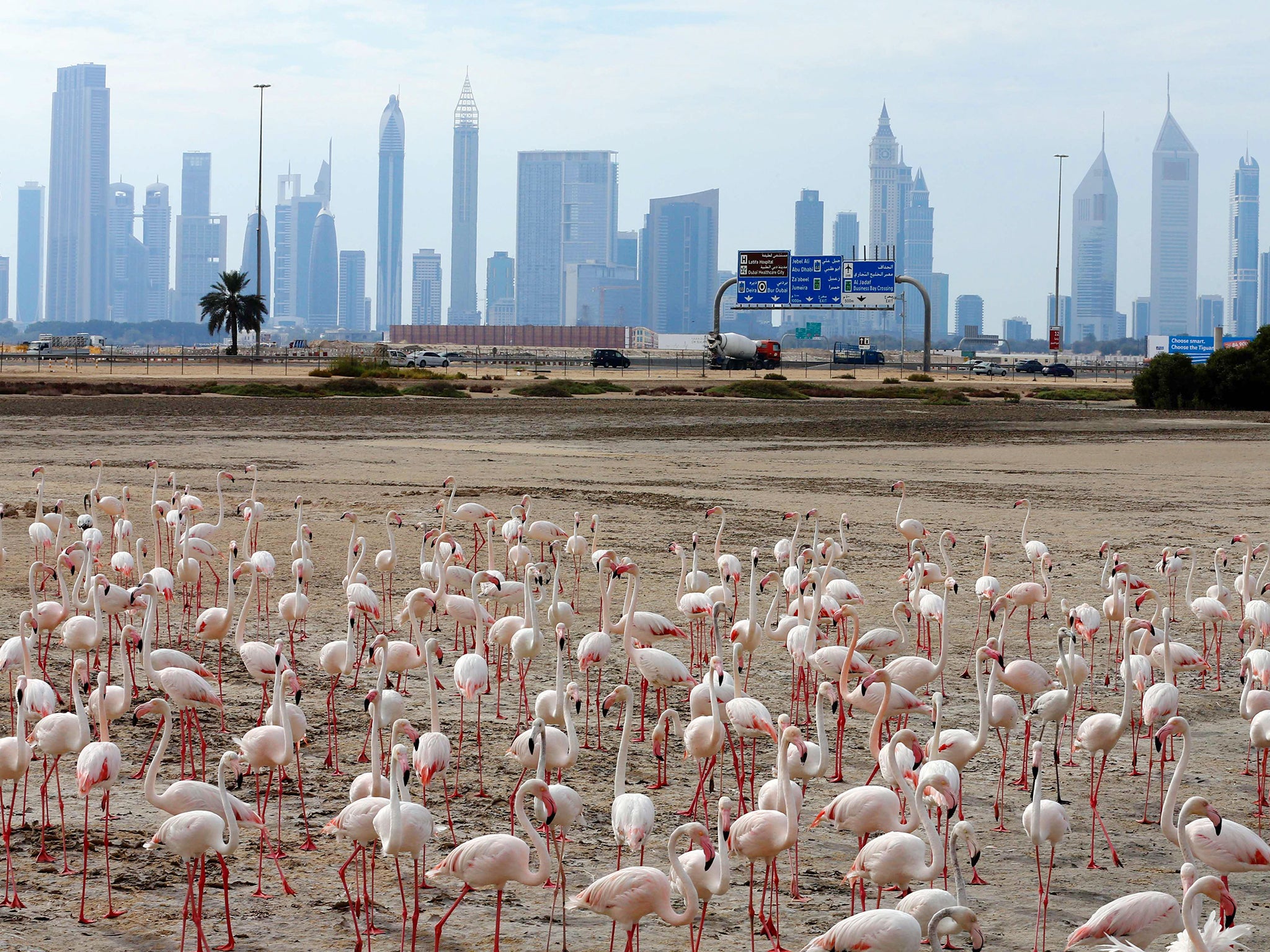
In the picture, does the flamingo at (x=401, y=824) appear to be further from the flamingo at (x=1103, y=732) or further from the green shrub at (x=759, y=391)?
the green shrub at (x=759, y=391)

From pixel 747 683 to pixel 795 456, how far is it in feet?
59.9

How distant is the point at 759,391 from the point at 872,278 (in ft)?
90.5

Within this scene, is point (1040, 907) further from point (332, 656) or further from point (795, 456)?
point (795, 456)

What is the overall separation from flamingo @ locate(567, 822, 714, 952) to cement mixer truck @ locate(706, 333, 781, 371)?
3333 inches

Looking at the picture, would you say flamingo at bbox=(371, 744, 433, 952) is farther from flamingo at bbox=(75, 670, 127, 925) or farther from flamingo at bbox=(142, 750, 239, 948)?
flamingo at bbox=(75, 670, 127, 925)

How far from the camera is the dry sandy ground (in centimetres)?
639

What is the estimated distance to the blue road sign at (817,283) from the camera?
3182 inches

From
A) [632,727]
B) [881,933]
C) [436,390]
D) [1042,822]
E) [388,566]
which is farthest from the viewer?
[436,390]

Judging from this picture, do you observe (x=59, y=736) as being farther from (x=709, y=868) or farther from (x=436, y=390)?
(x=436, y=390)

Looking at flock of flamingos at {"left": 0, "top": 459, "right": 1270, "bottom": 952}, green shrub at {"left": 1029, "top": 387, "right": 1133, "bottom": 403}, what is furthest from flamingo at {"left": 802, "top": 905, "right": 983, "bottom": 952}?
green shrub at {"left": 1029, "top": 387, "right": 1133, "bottom": 403}

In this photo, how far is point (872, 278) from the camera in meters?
80.8

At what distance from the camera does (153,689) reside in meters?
9.82

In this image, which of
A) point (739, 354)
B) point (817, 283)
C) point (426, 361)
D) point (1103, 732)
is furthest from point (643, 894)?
point (739, 354)

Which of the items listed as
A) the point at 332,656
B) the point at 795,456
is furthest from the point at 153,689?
the point at 795,456
